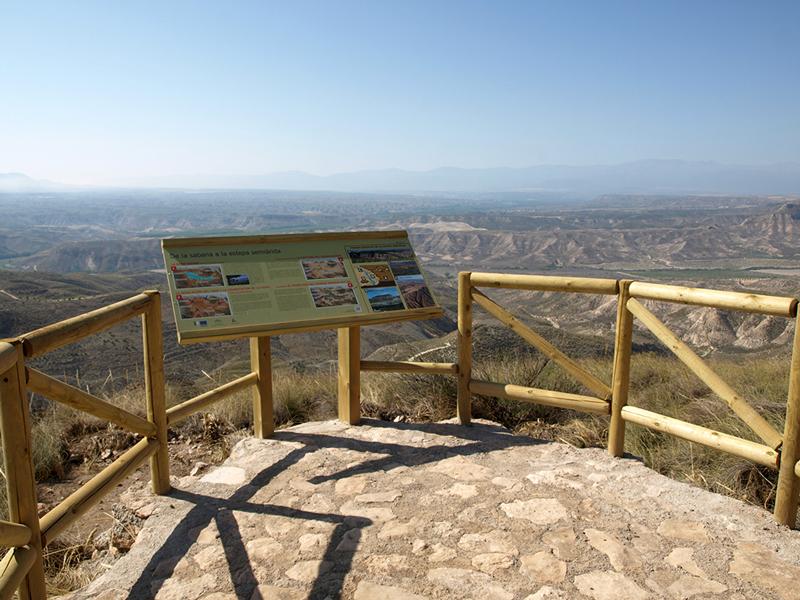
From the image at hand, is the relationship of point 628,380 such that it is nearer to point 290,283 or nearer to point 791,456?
point 791,456

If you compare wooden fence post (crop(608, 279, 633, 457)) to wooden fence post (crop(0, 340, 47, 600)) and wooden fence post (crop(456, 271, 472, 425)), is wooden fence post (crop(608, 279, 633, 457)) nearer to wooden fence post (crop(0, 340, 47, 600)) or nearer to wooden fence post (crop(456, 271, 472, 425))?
wooden fence post (crop(456, 271, 472, 425))

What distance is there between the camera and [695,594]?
8.74 ft

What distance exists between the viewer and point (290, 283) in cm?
424

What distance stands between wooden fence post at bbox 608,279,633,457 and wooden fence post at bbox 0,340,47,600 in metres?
3.34

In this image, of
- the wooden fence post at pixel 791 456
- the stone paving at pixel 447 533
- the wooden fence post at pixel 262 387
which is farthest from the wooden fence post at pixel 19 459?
the wooden fence post at pixel 791 456

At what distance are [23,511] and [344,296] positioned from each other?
95.1 inches

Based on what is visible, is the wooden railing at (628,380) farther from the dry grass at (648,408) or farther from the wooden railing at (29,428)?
the wooden railing at (29,428)

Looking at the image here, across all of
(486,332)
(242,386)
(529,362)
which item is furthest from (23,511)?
(486,332)

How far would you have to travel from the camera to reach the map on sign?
3.84m

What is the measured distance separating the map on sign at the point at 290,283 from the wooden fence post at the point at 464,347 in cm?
25

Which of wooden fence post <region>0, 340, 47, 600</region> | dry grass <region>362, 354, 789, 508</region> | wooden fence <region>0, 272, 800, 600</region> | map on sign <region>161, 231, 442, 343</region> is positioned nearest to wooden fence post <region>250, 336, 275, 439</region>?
wooden fence <region>0, 272, 800, 600</region>

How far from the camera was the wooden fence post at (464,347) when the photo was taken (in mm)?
4727

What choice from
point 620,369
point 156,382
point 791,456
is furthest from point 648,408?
point 156,382

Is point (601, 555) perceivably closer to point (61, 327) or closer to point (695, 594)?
point (695, 594)
